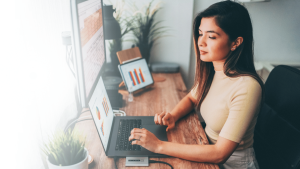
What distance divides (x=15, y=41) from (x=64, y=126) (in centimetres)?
55

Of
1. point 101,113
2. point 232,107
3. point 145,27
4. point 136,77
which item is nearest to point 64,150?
point 101,113

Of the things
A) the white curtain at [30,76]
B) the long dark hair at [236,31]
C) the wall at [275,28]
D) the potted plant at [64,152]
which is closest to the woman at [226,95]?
the long dark hair at [236,31]

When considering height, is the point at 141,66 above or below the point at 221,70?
below

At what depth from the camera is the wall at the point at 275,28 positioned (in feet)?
6.75

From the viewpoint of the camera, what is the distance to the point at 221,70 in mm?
1108

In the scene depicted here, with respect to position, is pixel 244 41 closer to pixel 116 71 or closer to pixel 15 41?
pixel 15 41

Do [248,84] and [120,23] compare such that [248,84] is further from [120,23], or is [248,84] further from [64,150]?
[120,23]

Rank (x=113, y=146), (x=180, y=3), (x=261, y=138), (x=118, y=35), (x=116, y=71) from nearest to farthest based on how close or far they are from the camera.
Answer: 1. (x=113, y=146)
2. (x=261, y=138)
3. (x=118, y=35)
4. (x=116, y=71)
5. (x=180, y=3)

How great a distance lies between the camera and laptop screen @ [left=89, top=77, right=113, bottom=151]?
0.88 meters

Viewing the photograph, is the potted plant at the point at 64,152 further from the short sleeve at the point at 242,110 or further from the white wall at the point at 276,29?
the white wall at the point at 276,29

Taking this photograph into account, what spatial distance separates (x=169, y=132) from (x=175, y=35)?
1238mm

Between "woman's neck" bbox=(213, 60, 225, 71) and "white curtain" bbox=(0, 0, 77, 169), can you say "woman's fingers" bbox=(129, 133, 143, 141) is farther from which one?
"woman's neck" bbox=(213, 60, 225, 71)

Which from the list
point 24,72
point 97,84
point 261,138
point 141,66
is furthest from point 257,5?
point 24,72

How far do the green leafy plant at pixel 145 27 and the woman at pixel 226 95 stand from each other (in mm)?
873
